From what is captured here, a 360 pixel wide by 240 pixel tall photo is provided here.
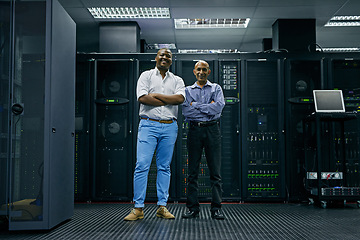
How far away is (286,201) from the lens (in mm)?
4836

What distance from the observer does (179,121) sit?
4.88 meters

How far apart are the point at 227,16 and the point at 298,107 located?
6.62ft

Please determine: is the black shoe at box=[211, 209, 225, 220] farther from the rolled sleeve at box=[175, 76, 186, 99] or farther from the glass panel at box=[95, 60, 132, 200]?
the glass panel at box=[95, 60, 132, 200]

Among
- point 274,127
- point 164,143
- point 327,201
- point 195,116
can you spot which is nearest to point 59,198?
point 164,143

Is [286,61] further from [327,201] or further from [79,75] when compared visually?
[79,75]

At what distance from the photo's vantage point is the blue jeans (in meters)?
3.45

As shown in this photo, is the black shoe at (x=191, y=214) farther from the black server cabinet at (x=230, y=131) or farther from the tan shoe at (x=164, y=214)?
the black server cabinet at (x=230, y=131)

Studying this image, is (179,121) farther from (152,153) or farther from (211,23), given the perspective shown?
(211,23)

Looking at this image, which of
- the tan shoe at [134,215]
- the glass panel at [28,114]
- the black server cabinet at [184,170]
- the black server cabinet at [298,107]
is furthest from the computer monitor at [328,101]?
the glass panel at [28,114]

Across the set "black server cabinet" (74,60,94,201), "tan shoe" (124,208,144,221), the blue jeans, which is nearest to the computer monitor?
the blue jeans

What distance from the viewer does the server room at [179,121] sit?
2969 millimetres

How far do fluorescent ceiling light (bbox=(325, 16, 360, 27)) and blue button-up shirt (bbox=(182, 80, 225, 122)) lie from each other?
11.7 feet

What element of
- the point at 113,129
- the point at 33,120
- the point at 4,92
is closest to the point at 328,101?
the point at 113,129

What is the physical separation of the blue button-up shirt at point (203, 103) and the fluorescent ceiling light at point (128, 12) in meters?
2.46
